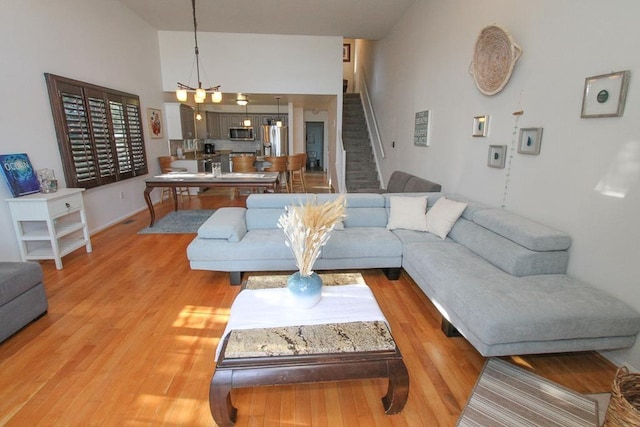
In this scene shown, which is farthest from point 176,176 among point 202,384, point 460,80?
point 460,80

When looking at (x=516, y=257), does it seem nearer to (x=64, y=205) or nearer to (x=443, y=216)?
(x=443, y=216)

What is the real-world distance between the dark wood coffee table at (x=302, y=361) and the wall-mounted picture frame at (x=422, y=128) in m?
3.48

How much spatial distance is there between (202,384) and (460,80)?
12.2 ft

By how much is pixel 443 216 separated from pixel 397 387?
189cm

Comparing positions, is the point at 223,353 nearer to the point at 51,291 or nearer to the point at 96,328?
the point at 96,328

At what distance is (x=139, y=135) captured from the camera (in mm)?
5430

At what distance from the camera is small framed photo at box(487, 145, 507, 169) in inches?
110

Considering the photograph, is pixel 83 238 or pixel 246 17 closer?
pixel 83 238

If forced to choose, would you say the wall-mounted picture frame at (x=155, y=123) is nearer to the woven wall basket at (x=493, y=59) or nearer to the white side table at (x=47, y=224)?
the white side table at (x=47, y=224)

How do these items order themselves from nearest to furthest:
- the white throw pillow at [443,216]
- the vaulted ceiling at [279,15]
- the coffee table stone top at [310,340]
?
the coffee table stone top at [310,340] → the white throw pillow at [443,216] → the vaulted ceiling at [279,15]

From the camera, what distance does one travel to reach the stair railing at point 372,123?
21.7ft

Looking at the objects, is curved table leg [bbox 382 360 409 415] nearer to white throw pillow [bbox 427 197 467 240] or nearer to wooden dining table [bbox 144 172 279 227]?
white throw pillow [bbox 427 197 467 240]

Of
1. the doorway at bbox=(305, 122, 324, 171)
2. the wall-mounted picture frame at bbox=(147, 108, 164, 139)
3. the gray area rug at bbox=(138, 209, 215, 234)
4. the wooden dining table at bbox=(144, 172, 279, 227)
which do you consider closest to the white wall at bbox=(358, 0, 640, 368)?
Result: the wooden dining table at bbox=(144, 172, 279, 227)

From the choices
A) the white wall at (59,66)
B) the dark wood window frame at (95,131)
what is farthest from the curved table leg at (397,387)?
the dark wood window frame at (95,131)
